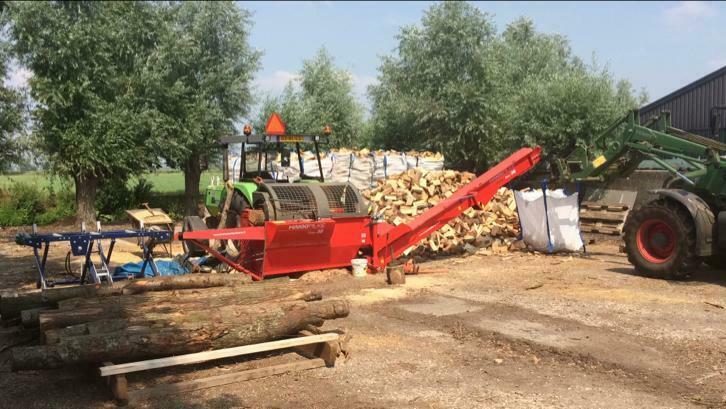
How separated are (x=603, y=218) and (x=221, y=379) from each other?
37.8 feet

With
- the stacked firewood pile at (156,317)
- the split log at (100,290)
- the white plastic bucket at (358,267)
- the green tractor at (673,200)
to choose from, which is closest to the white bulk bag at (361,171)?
the green tractor at (673,200)

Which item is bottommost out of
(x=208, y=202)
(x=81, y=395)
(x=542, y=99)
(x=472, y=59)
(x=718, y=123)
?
(x=81, y=395)

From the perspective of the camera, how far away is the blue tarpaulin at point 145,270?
995cm

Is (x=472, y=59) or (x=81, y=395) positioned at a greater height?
(x=472, y=59)

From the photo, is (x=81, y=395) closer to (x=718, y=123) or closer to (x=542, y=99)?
(x=718, y=123)

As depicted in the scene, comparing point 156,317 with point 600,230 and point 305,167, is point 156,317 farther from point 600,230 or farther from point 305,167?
point 600,230

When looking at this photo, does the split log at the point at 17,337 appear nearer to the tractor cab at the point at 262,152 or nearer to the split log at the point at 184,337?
the split log at the point at 184,337

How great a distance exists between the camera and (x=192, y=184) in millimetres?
21922

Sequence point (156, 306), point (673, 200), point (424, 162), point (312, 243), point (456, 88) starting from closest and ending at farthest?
point (156, 306)
point (312, 243)
point (673, 200)
point (424, 162)
point (456, 88)

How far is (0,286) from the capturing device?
33.6 ft

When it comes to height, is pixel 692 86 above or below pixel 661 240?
above

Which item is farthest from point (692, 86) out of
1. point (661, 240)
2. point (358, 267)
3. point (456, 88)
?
point (358, 267)

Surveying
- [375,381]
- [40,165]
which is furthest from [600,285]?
[40,165]

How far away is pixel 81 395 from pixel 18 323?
217cm
